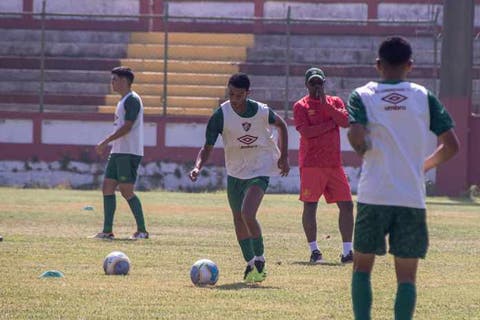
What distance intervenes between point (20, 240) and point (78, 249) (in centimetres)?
129

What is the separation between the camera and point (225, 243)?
16.0 meters

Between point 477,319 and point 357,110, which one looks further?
point 477,319

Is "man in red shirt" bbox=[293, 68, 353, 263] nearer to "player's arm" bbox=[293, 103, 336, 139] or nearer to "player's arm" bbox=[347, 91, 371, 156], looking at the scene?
"player's arm" bbox=[293, 103, 336, 139]

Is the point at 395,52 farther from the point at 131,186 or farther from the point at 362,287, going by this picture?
the point at 131,186

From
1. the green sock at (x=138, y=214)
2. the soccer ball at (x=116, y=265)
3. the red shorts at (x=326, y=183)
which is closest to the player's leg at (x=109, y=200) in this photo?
the green sock at (x=138, y=214)

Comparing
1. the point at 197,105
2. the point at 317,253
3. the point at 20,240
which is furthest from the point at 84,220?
the point at 197,105

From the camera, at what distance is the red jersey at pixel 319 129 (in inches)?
561

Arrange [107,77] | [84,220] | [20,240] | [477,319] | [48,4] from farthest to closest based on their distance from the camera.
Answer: [48,4], [107,77], [84,220], [20,240], [477,319]

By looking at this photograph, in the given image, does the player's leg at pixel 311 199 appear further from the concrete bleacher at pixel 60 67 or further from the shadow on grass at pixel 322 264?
the concrete bleacher at pixel 60 67

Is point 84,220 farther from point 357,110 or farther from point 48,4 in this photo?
point 48,4

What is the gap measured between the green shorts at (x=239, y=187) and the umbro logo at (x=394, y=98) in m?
4.12

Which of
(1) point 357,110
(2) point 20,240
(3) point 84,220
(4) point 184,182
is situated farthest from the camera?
(4) point 184,182

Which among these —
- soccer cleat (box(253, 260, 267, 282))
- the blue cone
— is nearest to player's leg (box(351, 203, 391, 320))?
soccer cleat (box(253, 260, 267, 282))

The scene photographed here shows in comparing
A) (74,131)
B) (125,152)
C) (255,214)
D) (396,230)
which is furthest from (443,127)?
(74,131)
